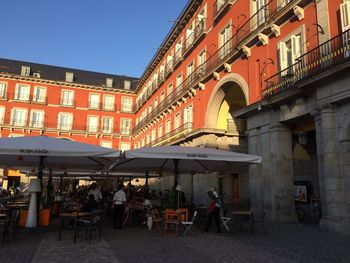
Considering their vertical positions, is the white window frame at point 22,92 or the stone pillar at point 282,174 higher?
the white window frame at point 22,92

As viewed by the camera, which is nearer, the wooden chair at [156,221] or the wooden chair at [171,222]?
the wooden chair at [171,222]

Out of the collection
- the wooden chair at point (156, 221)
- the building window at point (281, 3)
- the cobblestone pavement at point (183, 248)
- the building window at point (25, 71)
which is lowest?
the cobblestone pavement at point (183, 248)

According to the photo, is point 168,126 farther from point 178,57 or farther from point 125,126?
point 125,126

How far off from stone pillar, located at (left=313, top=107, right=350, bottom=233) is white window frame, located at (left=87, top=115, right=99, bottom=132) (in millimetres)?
39699

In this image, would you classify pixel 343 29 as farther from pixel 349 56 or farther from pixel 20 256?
pixel 20 256

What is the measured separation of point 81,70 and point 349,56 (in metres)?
49.6

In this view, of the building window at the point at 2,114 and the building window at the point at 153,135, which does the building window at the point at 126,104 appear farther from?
the building window at the point at 2,114

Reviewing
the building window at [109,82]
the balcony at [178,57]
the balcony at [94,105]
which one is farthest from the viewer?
the building window at [109,82]

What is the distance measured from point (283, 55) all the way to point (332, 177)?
6.08m

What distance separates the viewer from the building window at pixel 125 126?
49969 mm

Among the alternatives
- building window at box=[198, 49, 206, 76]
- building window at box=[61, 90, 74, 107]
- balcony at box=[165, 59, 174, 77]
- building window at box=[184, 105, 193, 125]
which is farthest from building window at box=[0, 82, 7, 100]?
building window at box=[198, 49, 206, 76]

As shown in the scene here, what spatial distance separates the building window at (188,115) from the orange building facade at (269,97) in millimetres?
81

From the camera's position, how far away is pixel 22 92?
45.8 metres

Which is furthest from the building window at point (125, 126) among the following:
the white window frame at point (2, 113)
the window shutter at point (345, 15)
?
the window shutter at point (345, 15)
